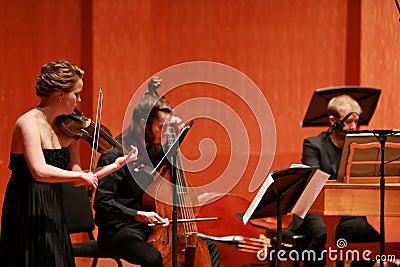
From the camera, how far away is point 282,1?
235 inches

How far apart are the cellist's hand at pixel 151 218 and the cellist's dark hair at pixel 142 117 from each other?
0.37 meters

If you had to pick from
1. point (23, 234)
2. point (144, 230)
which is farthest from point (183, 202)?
point (23, 234)

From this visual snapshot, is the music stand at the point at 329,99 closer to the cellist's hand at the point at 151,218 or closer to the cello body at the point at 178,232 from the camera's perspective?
the cello body at the point at 178,232

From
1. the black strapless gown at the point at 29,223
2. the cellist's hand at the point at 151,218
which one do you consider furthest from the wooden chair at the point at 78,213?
the black strapless gown at the point at 29,223

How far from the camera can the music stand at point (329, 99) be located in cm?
505

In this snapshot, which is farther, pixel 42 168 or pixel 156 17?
pixel 156 17

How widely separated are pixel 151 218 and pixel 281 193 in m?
0.68

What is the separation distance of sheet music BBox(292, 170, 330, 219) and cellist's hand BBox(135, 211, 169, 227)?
28.2 inches

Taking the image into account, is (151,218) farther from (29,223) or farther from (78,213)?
(78,213)

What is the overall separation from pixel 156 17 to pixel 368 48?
1787 mm

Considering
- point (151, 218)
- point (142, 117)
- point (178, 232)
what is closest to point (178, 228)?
point (178, 232)

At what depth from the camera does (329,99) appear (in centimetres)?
506

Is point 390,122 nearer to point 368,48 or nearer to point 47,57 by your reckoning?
point 368,48

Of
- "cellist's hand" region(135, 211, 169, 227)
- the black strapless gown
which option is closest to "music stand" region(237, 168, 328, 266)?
"cellist's hand" region(135, 211, 169, 227)
